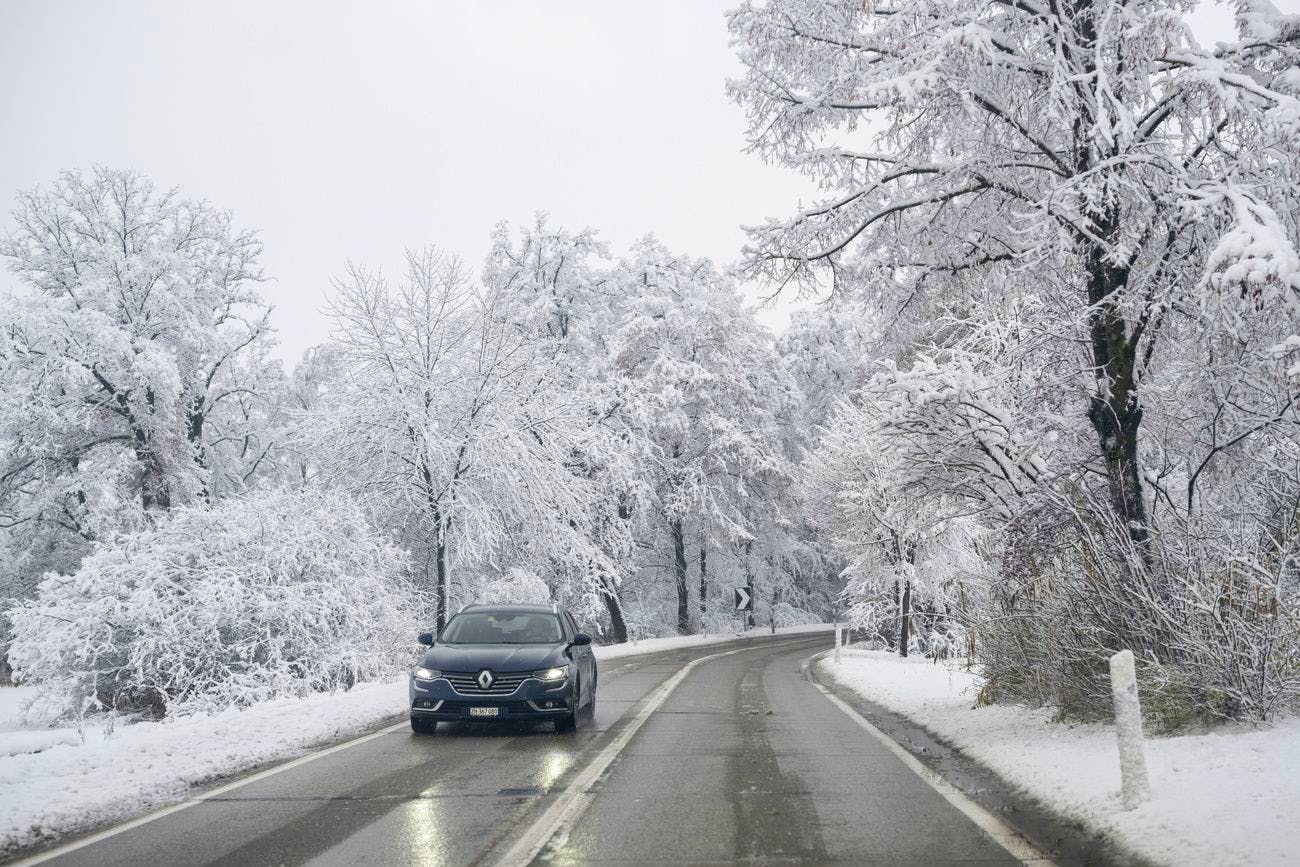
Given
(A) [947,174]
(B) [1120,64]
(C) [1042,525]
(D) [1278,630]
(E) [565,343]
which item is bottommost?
(D) [1278,630]

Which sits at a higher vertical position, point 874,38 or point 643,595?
point 874,38

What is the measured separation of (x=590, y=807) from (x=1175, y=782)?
3824 mm

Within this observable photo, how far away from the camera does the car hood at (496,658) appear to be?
10.8 meters

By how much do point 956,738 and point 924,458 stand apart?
111 inches

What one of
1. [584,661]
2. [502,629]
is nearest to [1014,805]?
[584,661]

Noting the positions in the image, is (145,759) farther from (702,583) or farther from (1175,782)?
(702,583)

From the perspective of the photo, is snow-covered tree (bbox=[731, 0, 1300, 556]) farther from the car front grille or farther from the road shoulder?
the car front grille

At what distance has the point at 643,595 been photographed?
45.8m

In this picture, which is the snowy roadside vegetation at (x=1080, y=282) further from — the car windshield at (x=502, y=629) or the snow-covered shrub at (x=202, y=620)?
the snow-covered shrub at (x=202, y=620)

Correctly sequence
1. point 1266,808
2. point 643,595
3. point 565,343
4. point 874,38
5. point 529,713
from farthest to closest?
1. point 643,595
2. point 565,343
3. point 529,713
4. point 874,38
5. point 1266,808

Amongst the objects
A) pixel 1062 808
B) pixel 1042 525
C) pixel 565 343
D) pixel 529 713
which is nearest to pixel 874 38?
pixel 1042 525

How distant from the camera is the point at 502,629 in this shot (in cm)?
1229

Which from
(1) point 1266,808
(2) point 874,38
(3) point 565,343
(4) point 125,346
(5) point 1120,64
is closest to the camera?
(1) point 1266,808

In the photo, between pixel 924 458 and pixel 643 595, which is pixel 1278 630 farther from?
pixel 643 595
